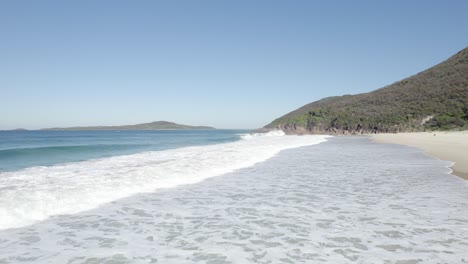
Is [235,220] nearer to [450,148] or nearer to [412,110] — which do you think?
[450,148]

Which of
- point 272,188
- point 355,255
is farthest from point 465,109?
point 355,255

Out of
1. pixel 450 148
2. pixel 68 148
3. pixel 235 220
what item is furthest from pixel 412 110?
pixel 235 220

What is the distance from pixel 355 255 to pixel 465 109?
6644 centimetres

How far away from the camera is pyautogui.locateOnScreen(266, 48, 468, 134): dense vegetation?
207 ft

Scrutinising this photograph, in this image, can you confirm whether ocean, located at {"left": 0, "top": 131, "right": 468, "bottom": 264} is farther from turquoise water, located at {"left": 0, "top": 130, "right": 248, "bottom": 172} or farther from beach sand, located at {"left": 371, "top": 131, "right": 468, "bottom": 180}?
turquoise water, located at {"left": 0, "top": 130, "right": 248, "bottom": 172}

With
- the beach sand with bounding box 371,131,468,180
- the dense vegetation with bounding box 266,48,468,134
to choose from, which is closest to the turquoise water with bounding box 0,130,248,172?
the beach sand with bounding box 371,131,468,180

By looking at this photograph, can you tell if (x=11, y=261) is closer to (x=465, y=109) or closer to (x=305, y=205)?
(x=305, y=205)

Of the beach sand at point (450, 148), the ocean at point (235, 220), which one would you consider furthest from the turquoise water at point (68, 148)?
the beach sand at point (450, 148)

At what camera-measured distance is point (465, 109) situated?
59219 millimetres

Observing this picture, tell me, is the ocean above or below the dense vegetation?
below

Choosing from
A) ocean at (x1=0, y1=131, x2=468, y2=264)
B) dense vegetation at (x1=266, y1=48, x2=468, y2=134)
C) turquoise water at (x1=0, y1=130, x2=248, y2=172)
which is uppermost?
dense vegetation at (x1=266, y1=48, x2=468, y2=134)

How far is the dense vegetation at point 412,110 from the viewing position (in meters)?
63.1

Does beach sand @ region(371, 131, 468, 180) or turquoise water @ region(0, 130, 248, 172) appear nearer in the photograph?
beach sand @ region(371, 131, 468, 180)

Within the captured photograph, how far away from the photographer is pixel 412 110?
2785 inches
